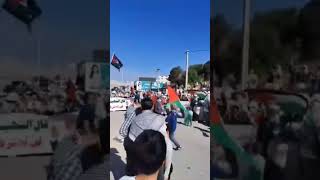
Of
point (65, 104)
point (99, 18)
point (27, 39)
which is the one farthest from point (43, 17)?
point (65, 104)

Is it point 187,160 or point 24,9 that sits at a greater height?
point 24,9

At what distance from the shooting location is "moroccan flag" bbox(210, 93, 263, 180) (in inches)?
138

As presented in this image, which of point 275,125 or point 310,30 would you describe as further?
point 275,125

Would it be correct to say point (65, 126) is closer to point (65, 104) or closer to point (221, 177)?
point (65, 104)

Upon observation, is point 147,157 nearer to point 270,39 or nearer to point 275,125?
point 275,125

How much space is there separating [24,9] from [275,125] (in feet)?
9.02

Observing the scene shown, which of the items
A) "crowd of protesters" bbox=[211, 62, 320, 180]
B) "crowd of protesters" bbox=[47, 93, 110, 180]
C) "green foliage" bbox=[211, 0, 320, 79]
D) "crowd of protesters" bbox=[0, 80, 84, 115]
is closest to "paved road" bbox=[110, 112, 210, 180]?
"crowd of protesters" bbox=[47, 93, 110, 180]

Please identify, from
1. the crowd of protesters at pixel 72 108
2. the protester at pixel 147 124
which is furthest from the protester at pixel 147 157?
the protester at pixel 147 124

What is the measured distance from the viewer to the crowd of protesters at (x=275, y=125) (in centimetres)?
321

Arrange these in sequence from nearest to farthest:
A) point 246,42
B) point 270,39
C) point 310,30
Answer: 1. point 310,30
2. point 270,39
3. point 246,42

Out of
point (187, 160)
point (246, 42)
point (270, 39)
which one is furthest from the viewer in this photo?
point (187, 160)

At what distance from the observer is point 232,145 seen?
145 inches

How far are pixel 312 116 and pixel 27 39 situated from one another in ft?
9.47

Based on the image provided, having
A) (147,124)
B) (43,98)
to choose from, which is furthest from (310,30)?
(43,98)
